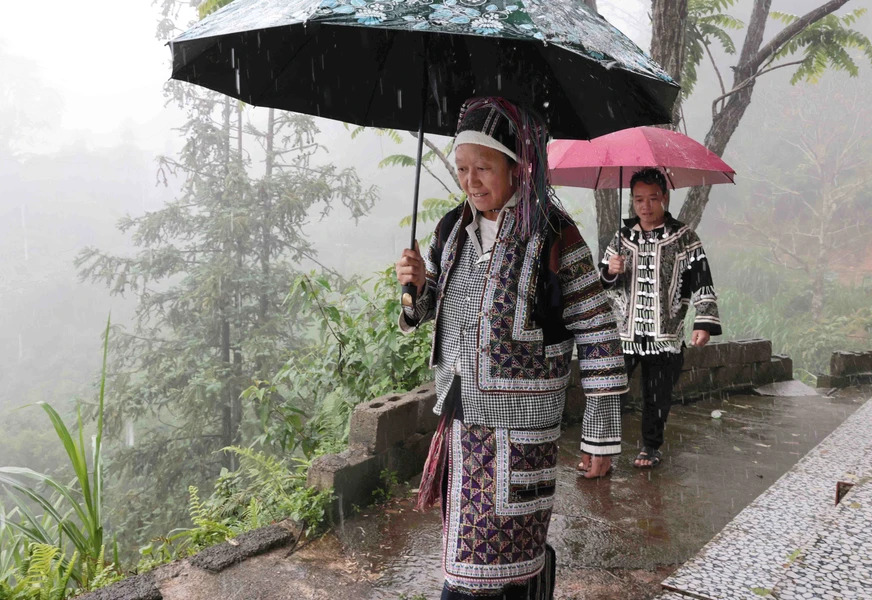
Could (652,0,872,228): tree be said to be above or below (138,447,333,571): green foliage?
above

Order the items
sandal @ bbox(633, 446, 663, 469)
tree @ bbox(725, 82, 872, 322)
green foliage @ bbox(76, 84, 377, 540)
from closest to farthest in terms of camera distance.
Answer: sandal @ bbox(633, 446, 663, 469) < green foliage @ bbox(76, 84, 377, 540) < tree @ bbox(725, 82, 872, 322)

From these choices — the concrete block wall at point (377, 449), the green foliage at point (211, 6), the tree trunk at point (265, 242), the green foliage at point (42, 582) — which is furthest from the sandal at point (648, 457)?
the tree trunk at point (265, 242)

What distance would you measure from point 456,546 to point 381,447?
72.5 inches

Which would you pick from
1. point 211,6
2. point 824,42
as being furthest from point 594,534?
point 824,42

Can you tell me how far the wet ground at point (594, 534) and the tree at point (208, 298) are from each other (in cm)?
961

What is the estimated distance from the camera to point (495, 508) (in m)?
2.07

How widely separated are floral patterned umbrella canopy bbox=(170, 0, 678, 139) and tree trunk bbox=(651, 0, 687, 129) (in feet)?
12.9

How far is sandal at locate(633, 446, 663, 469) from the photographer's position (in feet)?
15.0

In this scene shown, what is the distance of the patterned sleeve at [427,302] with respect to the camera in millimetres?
2412

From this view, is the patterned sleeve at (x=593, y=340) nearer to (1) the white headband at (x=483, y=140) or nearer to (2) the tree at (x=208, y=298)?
(1) the white headband at (x=483, y=140)

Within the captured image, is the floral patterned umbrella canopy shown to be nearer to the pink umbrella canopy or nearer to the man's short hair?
the pink umbrella canopy

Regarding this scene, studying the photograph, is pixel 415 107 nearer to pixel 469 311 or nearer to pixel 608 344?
pixel 469 311

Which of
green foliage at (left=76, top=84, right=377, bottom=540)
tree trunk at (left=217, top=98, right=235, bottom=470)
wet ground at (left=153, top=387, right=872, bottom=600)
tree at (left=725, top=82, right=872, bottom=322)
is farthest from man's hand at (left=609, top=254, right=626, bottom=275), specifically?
tree at (left=725, top=82, right=872, bottom=322)

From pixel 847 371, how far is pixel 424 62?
8.10 meters
